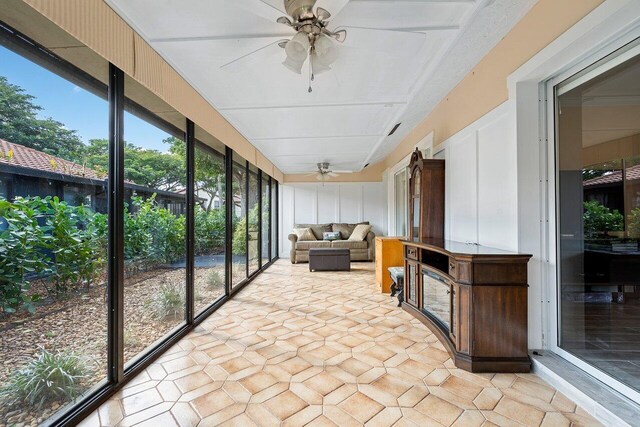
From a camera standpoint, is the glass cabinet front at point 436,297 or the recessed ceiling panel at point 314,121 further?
the recessed ceiling panel at point 314,121

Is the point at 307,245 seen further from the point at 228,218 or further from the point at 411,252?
the point at 411,252

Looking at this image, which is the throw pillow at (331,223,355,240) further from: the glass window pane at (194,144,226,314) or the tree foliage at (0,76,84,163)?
the tree foliage at (0,76,84,163)

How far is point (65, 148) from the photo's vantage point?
5.22ft

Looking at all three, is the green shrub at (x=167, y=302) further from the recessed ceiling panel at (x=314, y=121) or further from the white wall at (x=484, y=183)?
the white wall at (x=484, y=183)

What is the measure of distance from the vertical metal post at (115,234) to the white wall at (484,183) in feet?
10.1

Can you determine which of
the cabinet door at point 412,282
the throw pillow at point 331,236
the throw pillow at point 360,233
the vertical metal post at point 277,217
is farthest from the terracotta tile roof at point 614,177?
the vertical metal post at point 277,217

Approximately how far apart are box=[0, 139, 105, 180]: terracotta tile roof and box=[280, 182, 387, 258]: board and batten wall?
22.1 ft

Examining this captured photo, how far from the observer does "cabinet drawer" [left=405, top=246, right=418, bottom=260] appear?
319cm

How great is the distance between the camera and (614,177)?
1.77m

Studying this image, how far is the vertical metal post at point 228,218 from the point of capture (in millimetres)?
3965

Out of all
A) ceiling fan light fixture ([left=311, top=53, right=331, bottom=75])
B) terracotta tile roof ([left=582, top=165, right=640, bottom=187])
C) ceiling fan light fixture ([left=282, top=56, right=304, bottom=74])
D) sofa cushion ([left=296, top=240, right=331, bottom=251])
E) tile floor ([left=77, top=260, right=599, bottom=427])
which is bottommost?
tile floor ([left=77, top=260, right=599, bottom=427])

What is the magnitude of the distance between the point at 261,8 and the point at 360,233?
6.45 metres

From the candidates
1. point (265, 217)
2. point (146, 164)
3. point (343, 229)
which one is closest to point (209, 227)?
point (146, 164)

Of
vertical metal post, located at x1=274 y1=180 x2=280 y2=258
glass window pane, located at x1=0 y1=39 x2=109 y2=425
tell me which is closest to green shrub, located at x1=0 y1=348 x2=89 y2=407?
glass window pane, located at x1=0 y1=39 x2=109 y2=425
